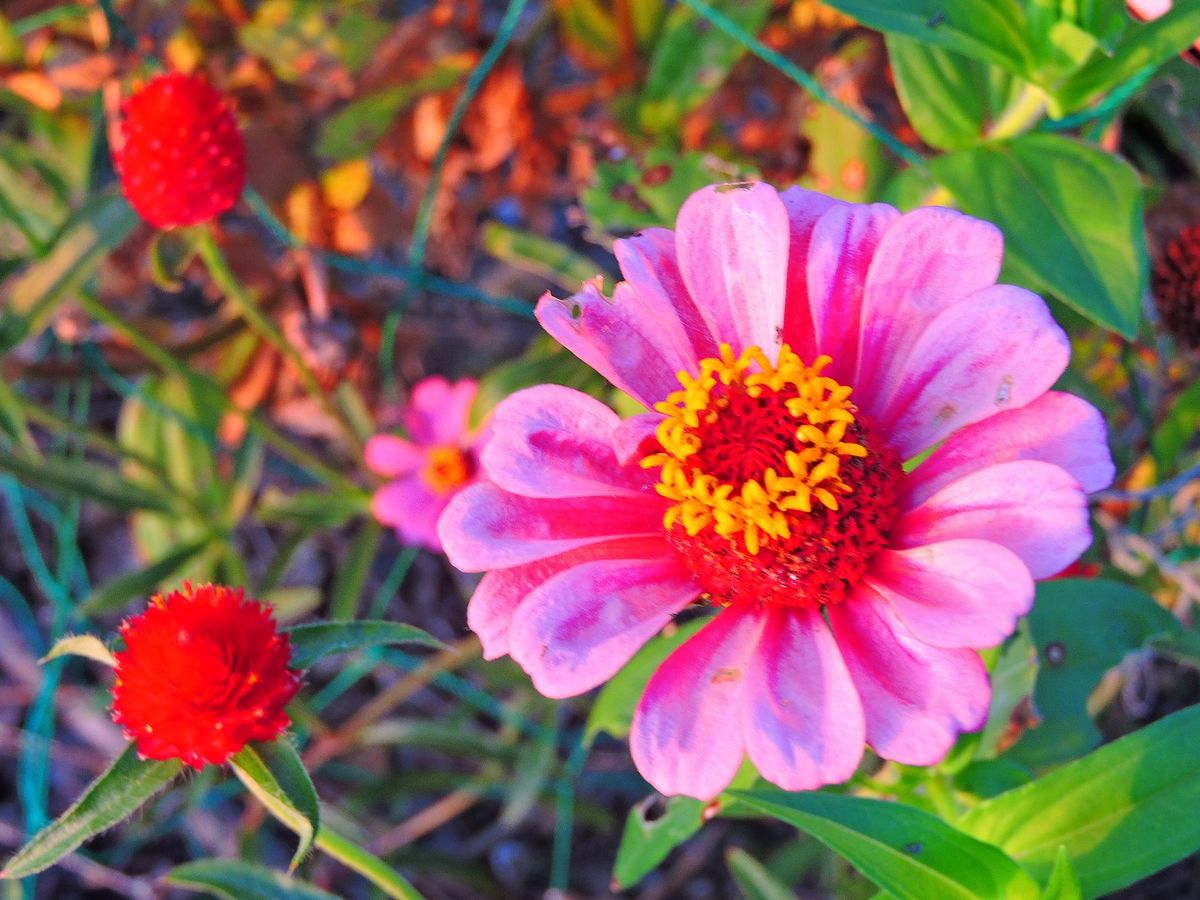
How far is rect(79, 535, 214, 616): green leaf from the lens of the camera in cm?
183

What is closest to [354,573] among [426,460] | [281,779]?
[426,460]

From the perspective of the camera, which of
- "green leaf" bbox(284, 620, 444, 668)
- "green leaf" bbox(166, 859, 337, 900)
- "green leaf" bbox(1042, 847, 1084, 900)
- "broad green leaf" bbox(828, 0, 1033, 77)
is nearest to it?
"green leaf" bbox(1042, 847, 1084, 900)

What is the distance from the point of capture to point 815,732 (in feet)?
2.64

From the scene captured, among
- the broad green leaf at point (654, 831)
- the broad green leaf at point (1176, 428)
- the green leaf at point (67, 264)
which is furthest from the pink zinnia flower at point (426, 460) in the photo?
the broad green leaf at point (1176, 428)

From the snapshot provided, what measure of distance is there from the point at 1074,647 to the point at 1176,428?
1.50 ft

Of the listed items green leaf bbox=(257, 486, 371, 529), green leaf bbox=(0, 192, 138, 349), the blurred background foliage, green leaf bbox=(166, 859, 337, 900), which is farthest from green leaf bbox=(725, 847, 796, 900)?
green leaf bbox=(0, 192, 138, 349)

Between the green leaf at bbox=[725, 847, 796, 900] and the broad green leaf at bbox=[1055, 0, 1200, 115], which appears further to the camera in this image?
the green leaf at bbox=[725, 847, 796, 900]

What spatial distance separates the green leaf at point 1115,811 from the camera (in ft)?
3.06

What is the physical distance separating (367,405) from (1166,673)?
61.6 inches

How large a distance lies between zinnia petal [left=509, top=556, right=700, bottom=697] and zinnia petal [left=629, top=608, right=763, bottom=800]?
4 cm

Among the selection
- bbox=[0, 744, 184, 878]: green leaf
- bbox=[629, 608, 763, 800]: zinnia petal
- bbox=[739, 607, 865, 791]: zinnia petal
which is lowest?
bbox=[0, 744, 184, 878]: green leaf

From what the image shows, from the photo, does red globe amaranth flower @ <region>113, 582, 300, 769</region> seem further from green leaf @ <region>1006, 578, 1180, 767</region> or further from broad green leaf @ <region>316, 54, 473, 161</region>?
broad green leaf @ <region>316, 54, 473, 161</region>

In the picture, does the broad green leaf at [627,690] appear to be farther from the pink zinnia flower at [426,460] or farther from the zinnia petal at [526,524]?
the pink zinnia flower at [426,460]

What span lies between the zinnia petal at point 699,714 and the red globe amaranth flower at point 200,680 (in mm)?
356
